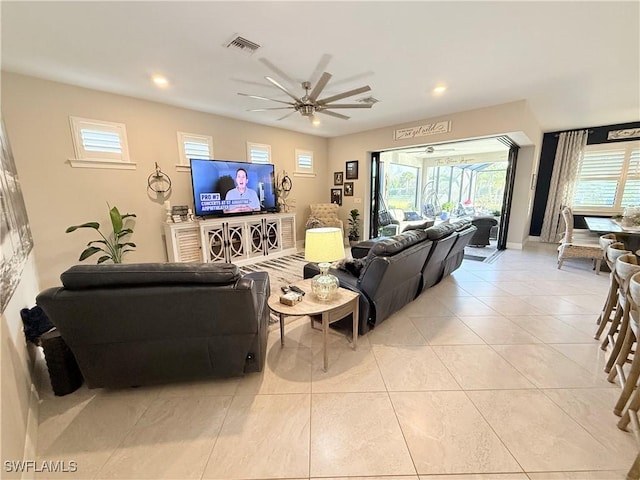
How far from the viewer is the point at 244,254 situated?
4770 mm

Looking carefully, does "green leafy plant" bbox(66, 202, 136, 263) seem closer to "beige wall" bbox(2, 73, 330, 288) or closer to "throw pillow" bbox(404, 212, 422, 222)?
"beige wall" bbox(2, 73, 330, 288)

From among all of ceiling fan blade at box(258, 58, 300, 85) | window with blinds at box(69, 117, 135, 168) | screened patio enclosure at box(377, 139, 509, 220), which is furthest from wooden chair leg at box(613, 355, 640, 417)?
screened patio enclosure at box(377, 139, 509, 220)

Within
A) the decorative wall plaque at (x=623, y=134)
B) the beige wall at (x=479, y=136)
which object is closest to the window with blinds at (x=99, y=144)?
the beige wall at (x=479, y=136)

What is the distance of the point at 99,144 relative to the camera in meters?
3.38

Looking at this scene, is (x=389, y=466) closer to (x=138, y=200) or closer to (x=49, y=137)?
(x=138, y=200)

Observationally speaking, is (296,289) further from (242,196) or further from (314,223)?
(314,223)

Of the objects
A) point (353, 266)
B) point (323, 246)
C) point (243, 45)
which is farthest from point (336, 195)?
point (323, 246)

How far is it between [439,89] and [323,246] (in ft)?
9.80

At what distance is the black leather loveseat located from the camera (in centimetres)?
145

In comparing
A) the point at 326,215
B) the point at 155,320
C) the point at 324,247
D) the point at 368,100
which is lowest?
the point at 155,320

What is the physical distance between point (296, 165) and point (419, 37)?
3.88 metres

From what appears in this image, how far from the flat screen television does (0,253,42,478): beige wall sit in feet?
8.60

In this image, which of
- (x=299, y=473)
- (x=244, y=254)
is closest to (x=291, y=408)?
(x=299, y=473)

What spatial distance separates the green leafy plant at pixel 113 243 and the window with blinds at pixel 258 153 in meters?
2.32
